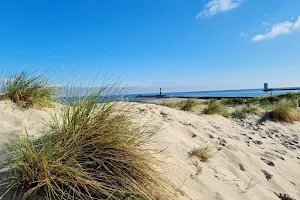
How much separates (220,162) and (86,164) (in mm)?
1906

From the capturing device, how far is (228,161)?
3225 millimetres

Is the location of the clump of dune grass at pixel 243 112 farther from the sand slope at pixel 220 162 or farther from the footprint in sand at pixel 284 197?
the footprint in sand at pixel 284 197

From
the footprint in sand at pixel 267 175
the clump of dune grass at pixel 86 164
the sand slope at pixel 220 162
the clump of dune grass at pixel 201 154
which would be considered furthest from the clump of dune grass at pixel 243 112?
the clump of dune grass at pixel 86 164

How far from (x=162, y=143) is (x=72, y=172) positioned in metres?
1.49

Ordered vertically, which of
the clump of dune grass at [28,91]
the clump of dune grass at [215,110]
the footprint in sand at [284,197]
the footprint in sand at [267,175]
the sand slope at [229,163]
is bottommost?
the footprint in sand at [284,197]

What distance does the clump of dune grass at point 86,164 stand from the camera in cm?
167

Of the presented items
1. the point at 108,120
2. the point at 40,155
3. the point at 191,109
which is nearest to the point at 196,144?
the point at 108,120

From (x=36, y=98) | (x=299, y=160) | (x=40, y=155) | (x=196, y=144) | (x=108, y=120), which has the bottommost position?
(x=299, y=160)

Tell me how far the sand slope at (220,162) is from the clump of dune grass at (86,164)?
0.38m

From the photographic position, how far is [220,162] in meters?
3.11

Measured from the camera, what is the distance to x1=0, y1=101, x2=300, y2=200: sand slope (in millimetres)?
2410

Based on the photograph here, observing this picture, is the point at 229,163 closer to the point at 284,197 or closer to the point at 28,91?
the point at 284,197

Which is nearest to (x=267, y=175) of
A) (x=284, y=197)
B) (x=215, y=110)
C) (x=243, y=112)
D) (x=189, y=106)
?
(x=284, y=197)

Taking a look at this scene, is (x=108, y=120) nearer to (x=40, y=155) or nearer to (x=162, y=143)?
(x=40, y=155)
